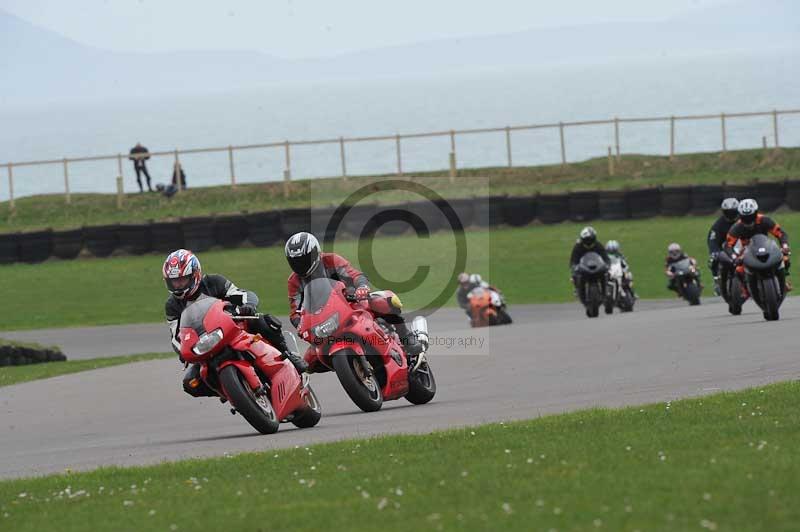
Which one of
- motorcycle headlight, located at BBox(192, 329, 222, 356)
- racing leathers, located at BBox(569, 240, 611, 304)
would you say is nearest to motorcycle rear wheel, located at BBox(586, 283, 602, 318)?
racing leathers, located at BBox(569, 240, 611, 304)

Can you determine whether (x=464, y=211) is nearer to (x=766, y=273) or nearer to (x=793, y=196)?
(x=793, y=196)

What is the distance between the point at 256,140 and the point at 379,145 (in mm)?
21673

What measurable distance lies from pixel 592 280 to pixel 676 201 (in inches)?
494

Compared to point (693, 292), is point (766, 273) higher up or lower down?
higher up

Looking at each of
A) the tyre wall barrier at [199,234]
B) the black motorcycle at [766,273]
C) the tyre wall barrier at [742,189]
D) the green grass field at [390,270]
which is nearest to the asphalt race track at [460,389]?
the black motorcycle at [766,273]

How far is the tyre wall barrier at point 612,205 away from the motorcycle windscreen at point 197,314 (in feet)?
92.3

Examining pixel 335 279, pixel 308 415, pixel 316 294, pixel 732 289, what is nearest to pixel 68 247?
pixel 732 289

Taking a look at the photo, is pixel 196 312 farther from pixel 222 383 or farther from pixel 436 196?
pixel 436 196

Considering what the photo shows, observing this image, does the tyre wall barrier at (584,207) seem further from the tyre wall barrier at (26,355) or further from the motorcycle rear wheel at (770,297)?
the motorcycle rear wheel at (770,297)

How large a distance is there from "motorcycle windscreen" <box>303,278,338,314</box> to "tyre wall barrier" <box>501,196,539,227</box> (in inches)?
1067

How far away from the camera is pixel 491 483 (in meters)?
8.14

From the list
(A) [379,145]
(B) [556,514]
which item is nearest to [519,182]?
(B) [556,514]

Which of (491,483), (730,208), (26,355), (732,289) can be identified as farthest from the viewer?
(26,355)

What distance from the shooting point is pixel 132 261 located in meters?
38.1
